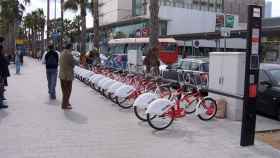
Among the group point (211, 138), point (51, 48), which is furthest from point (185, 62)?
point (211, 138)

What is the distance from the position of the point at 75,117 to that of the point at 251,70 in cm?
437

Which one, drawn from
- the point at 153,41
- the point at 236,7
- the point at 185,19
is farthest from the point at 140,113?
the point at 236,7

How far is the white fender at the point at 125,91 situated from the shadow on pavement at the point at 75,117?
125 cm

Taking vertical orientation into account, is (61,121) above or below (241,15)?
below

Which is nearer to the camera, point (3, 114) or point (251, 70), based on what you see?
point (251, 70)

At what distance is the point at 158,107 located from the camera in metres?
8.23

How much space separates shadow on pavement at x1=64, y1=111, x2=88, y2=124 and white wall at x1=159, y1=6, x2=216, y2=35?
176 ft

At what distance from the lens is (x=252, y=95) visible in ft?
23.7

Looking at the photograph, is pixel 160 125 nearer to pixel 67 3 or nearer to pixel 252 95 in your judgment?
pixel 252 95

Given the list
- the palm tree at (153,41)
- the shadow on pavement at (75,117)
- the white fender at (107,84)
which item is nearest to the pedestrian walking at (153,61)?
the palm tree at (153,41)

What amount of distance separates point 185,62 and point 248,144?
379 inches

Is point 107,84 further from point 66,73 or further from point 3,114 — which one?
point 3,114

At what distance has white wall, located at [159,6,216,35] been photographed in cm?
6456

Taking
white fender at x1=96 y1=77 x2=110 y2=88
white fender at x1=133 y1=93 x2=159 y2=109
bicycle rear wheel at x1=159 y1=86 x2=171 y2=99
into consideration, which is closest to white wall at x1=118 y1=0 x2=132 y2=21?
white fender at x1=96 y1=77 x2=110 y2=88
